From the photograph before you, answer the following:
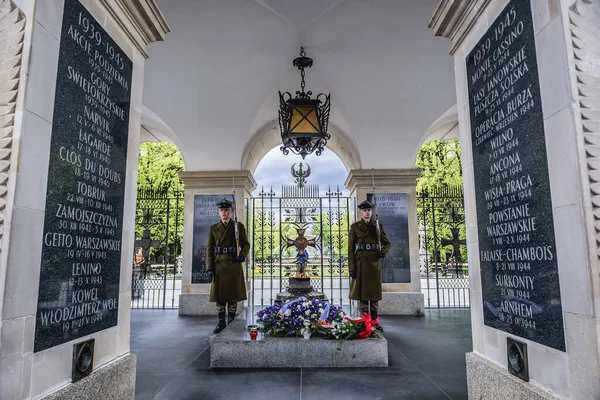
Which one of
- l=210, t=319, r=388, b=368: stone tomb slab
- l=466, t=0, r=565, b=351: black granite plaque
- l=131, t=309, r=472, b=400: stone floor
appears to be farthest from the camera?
l=210, t=319, r=388, b=368: stone tomb slab

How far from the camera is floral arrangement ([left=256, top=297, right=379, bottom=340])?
4355 mm

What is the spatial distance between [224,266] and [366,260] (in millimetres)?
2398

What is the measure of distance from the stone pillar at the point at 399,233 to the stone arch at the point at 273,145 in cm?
68

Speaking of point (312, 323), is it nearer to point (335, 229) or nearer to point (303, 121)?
point (303, 121)

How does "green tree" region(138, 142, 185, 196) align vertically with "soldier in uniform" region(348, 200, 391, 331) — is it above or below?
above

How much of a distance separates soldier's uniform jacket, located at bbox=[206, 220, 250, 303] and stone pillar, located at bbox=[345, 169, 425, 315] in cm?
340

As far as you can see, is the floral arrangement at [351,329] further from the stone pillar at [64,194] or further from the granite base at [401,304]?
the granite base at [401,304]

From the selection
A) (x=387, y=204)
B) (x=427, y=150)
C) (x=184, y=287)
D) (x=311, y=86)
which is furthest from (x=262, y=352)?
(x=427, y=150)

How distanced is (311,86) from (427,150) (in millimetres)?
12082

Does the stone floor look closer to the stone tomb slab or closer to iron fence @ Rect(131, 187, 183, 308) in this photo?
the stone tomb slab

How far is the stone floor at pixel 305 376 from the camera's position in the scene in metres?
3.46

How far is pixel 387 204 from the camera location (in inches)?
334

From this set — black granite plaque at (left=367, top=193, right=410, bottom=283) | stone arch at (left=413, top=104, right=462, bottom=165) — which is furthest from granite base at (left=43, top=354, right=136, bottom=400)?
stone arch at (left=413, top=104, right=462, bottom=165)

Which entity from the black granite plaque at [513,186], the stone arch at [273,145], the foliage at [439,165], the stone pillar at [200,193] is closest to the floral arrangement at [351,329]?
the black granite plaque at [513,186]
